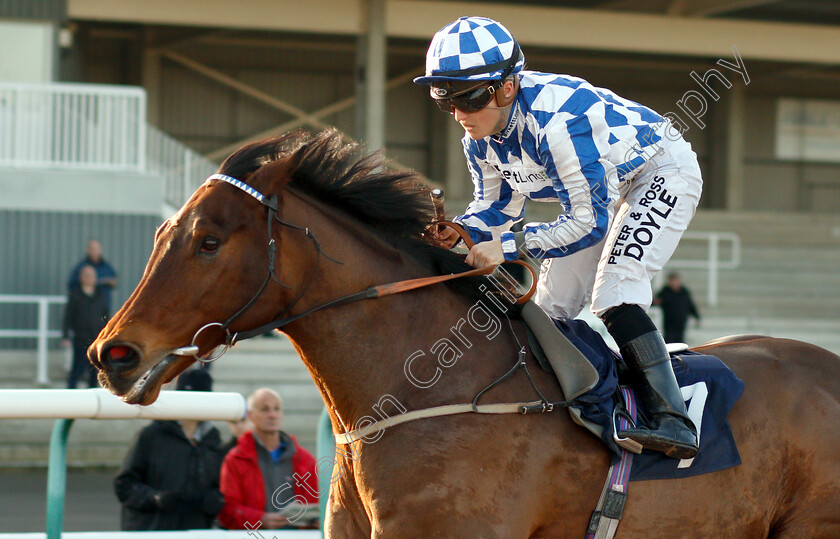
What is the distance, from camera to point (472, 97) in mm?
2943

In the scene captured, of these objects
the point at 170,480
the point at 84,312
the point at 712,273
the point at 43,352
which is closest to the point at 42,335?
the point at 43,352

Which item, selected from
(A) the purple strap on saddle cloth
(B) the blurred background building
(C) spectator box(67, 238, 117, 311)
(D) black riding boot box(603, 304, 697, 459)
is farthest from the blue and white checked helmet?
(C) spectator box(67, 238, 117, 311)

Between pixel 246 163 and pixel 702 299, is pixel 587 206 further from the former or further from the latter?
pixel 702 299

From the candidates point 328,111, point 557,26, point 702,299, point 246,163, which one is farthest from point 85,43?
point 246,163

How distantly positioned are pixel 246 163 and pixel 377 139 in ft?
41.0

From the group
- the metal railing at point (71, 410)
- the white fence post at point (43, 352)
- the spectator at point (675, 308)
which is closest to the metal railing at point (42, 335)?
the white fence post at point (43, 352)

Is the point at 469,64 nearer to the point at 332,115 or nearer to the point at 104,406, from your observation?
the point at 104,406

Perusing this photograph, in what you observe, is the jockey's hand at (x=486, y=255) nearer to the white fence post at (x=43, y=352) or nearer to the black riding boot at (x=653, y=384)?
the black riding boot at (x=653, y=384)

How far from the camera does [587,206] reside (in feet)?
9.41

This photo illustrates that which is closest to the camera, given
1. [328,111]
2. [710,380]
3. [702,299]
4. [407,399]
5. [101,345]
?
[101,345]

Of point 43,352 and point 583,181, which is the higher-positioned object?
point 583,181

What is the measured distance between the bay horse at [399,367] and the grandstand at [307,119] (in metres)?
5.38

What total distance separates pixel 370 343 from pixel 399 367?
0.33 ft

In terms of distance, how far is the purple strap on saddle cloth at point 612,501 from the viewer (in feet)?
9.07
